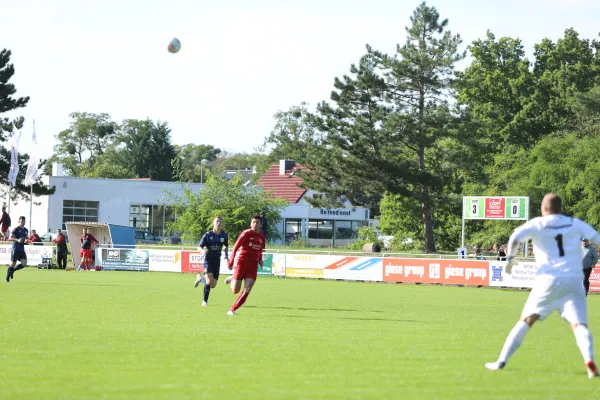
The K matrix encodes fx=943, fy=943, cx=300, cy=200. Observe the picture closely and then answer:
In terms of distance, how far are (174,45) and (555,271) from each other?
2049cm

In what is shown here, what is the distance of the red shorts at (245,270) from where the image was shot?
18156 mm

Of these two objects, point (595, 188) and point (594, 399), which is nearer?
point (594, 399)

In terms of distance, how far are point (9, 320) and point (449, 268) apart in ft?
78.1

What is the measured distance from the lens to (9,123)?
203ft

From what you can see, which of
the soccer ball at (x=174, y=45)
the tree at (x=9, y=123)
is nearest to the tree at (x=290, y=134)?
the tree at (x=9, y=123)

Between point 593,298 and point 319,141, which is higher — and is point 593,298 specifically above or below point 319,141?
below

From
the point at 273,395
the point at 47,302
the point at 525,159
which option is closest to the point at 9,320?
the point at 47,302

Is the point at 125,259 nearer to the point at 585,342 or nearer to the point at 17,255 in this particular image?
the point at 17,255

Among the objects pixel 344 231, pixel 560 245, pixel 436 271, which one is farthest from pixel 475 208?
pixel 344 231

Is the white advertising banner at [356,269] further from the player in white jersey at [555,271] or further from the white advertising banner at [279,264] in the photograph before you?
the player in white jersey at [555,271]

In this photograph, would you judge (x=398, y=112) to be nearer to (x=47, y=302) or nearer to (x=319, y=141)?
(x=319, y=141)

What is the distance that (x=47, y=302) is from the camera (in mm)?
20500

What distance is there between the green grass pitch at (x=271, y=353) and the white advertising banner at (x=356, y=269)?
1678 centimetres

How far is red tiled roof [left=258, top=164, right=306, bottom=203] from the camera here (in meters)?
88.7
